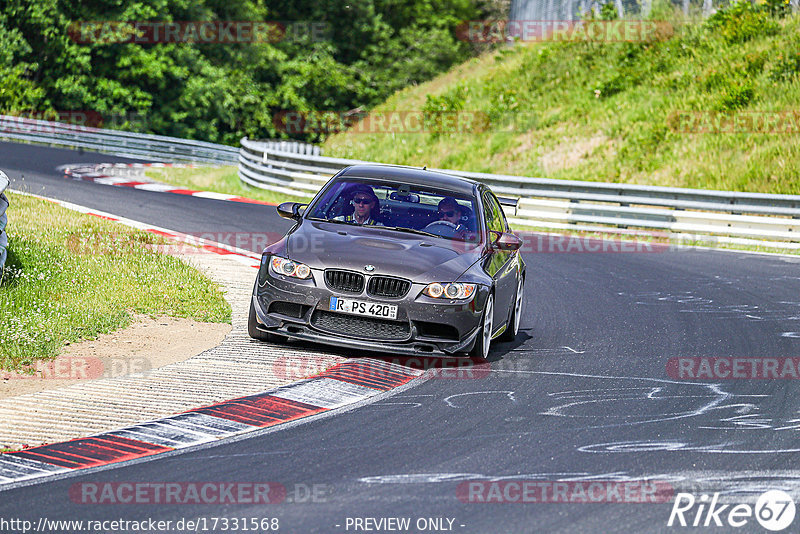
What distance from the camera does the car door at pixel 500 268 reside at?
31.5 feet

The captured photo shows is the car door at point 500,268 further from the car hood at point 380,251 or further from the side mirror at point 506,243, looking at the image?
the car hood at point 380,251

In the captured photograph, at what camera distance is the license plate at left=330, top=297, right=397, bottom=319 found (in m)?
8.73

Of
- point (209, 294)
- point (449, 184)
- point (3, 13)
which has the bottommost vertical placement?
point (209, 294)

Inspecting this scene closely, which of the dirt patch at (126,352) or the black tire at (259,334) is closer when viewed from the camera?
the dirt patch at (126,352)

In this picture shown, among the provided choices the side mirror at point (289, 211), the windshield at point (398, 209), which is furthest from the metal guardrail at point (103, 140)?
the windshield at point (398, 209)

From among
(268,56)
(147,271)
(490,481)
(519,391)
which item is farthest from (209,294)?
(268,56)

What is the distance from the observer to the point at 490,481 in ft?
19.1

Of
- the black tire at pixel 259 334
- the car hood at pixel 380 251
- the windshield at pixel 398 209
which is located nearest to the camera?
the car hood at pixel 380 251

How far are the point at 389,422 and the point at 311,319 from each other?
2.00 metres

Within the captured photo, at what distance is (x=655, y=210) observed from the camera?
71.8 feet

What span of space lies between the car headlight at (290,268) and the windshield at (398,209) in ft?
3.25

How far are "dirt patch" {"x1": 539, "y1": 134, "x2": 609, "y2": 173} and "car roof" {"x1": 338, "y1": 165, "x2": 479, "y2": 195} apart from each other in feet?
68.0

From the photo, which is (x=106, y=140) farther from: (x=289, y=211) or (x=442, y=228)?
(x=442, y=228)

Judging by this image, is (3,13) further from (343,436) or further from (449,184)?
(343,436)
